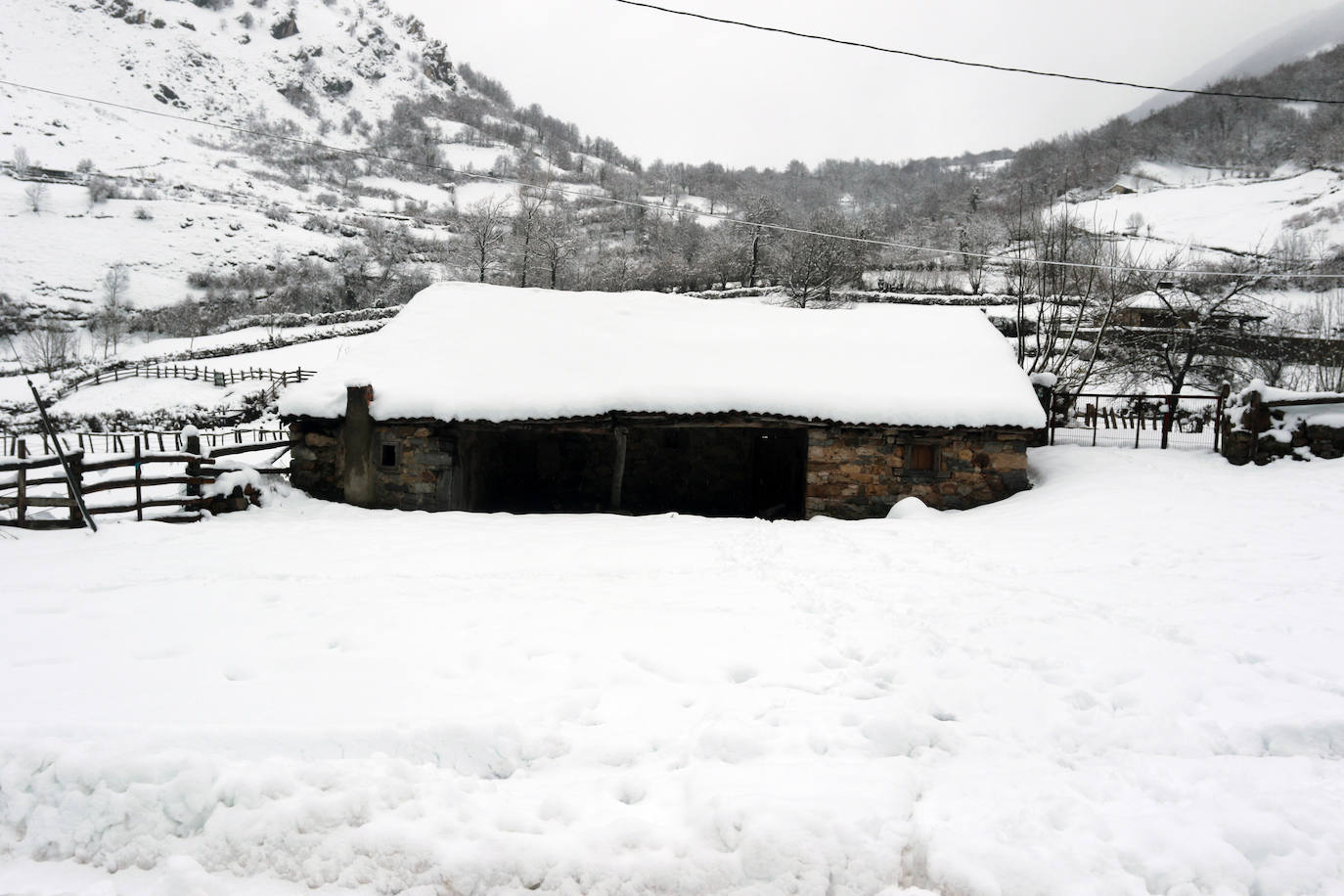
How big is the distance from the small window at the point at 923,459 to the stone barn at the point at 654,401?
2 centimetres

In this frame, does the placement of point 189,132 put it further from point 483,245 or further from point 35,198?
point 483,245

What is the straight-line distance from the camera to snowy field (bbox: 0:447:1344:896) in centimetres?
275

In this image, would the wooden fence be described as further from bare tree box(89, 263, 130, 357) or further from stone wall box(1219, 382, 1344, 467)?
bare tree box(89, 263, 130, 357)

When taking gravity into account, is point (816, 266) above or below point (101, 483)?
above

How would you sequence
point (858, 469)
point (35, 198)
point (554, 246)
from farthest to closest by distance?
1. point (35, 198)
2. point (554, 246)
3. point (858, 469)

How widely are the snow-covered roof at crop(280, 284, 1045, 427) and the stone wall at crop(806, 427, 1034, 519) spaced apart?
36 centimetres

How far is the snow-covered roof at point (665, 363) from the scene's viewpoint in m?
10.5

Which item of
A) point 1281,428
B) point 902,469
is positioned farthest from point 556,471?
point 1281,428

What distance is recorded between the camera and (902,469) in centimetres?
1104

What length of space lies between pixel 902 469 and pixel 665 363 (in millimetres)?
4487

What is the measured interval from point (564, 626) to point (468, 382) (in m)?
6.58

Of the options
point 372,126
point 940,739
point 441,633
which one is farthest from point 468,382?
point 372,126

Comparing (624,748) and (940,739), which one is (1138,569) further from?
(624,748)

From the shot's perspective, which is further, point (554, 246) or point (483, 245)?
point (483, 245)
